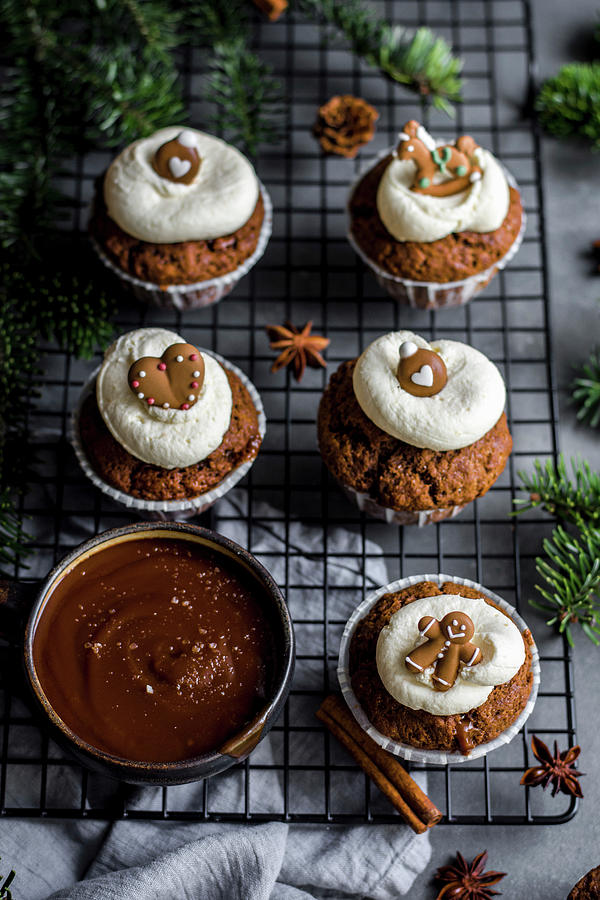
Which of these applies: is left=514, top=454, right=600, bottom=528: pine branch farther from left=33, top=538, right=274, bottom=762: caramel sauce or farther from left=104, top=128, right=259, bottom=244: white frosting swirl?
left=104, top=128, right=259, bottom=244: white frosting swirl

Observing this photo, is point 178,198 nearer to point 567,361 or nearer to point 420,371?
point 420,371

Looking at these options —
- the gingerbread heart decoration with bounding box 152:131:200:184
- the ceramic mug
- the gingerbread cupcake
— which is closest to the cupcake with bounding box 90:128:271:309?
the gingerbread heart decoration with bounding box 152:131:200:184

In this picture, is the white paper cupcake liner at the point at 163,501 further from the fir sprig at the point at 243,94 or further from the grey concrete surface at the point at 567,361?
the grey concrete surface at the point at 567,361

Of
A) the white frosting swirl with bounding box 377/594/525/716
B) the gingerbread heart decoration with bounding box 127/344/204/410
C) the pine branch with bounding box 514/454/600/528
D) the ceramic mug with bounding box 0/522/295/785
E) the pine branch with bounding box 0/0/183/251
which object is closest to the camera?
the ceramic mug with bounding box 0/522/295/785

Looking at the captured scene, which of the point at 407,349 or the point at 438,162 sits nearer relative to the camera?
the point at 407,349

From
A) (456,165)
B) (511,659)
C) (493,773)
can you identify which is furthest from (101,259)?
(493,773)

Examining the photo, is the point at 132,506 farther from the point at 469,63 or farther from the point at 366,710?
the point at 469,63

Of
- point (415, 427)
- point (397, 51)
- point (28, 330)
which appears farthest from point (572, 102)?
point (28, 330)
